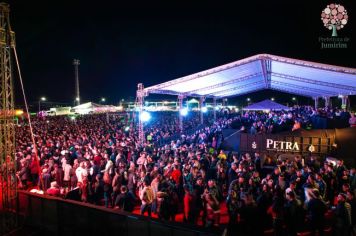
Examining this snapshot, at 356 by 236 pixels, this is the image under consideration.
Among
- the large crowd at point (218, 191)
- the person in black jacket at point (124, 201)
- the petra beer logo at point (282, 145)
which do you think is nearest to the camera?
the large crowd at point (218, 191)

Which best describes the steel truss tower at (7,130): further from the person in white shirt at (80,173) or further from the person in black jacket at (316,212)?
the person in black jacket at (316,212)

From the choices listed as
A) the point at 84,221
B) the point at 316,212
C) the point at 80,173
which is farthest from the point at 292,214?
the point at 80,173

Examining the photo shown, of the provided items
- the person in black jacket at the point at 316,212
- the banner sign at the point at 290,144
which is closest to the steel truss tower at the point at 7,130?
the person in black jacket at the point at 316,212

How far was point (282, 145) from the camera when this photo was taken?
40.1 feet

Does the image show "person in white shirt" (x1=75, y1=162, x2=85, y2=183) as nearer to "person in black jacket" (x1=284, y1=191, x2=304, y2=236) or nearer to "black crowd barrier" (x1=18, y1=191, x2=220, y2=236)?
"black crowd barrier" (x1=18, y1=191, x2=220, y2=236)

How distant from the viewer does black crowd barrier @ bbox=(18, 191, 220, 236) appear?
4830 mm

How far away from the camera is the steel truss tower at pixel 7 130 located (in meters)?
6.58

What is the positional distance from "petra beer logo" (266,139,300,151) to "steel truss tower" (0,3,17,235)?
33.3 ft

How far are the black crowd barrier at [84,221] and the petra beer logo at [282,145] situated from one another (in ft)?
29.0

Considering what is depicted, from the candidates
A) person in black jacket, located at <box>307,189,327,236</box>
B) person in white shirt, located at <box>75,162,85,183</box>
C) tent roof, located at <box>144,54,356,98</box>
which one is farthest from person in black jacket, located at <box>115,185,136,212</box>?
tent roof, located at <box>144,54,356,98</box>

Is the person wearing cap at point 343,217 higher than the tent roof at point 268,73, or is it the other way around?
the tent roof at point 268,73

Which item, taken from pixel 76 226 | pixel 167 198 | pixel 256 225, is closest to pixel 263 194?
pixel 256 225

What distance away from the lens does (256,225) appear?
5172 mm

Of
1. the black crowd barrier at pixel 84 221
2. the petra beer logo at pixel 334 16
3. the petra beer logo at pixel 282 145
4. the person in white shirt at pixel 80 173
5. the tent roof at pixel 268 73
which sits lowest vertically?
the black crowd barrier at pixel 84 221
